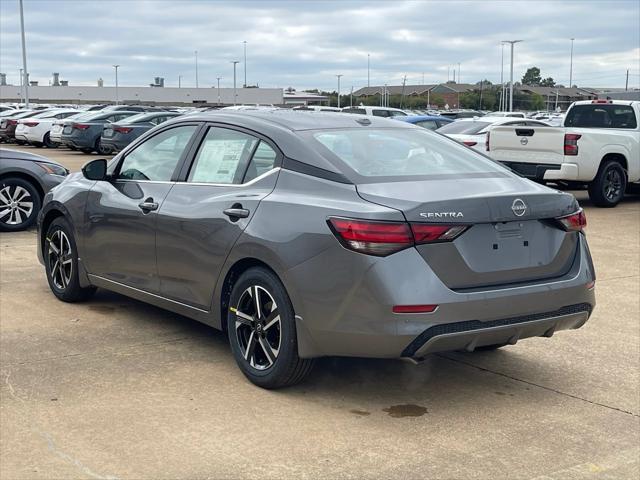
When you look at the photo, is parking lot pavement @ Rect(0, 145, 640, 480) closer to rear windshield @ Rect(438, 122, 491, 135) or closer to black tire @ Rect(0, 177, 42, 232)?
black tire @ Rect(0, 177, 42, 232)

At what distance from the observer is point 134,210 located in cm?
605

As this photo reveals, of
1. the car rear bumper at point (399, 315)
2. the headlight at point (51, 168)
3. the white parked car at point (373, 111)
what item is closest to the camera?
the car rear bumper at point (399, 315)

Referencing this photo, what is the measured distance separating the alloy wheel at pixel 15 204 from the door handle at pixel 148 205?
607 cm

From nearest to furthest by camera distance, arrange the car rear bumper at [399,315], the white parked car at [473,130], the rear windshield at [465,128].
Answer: the car rear bumper at [399,315] → the white parked car at [473,130] → the rear windshield at [465,128]

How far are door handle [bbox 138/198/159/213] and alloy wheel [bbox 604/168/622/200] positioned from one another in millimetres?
10809

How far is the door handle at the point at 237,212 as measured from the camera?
5.06 meters

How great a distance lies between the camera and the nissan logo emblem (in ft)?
15.3

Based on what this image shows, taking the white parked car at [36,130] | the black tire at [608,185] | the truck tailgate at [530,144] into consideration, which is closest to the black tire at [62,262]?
the truck tailgate at [530,144]

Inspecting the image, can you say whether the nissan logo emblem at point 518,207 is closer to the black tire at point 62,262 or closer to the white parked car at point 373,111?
the black tire at point 62,262

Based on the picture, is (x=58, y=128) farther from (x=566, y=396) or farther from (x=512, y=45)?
(x=512, y=45)

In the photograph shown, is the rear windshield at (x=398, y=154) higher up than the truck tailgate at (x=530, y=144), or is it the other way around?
the rear windshield at (x=398, y=154)

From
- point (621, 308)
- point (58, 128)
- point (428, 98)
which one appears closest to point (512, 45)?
point (428, 98)

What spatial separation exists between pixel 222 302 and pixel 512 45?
73.1m

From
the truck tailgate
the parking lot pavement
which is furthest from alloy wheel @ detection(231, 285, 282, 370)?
the truck tailgate
